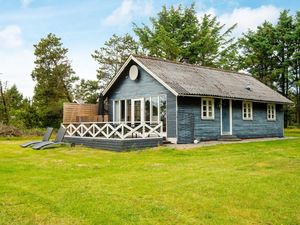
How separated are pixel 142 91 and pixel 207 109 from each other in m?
3.75

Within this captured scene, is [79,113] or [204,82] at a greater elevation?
[204,82]

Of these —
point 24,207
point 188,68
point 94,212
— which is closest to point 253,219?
point 94,212

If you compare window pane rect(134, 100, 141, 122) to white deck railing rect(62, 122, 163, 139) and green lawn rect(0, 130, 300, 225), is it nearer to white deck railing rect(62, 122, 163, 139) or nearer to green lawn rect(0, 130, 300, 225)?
white deck railing rect(62, 122, 163, 139)

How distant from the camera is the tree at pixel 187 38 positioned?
122 ft

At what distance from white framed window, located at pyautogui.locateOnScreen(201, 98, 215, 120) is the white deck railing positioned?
2.53 m

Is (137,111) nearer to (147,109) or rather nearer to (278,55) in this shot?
(147,109)

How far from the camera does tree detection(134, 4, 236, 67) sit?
37281mm

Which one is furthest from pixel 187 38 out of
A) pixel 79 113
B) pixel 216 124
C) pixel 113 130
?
pixel 113 130

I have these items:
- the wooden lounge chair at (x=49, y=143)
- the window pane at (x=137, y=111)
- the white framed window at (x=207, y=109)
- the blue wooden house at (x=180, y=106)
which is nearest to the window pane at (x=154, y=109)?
the blue wooden house at (x=180, y=106)

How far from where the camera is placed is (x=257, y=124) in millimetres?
20969

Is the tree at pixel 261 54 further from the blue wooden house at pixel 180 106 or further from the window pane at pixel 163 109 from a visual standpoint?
the window pane at pixel 163 109

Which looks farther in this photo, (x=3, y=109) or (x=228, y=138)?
(x=3, y=109)

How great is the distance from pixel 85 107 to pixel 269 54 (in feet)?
88.3

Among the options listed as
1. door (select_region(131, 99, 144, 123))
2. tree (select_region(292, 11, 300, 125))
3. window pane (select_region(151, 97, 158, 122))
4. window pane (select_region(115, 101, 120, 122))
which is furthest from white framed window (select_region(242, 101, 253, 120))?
tree (select_region(292, 11, 300, 125))
